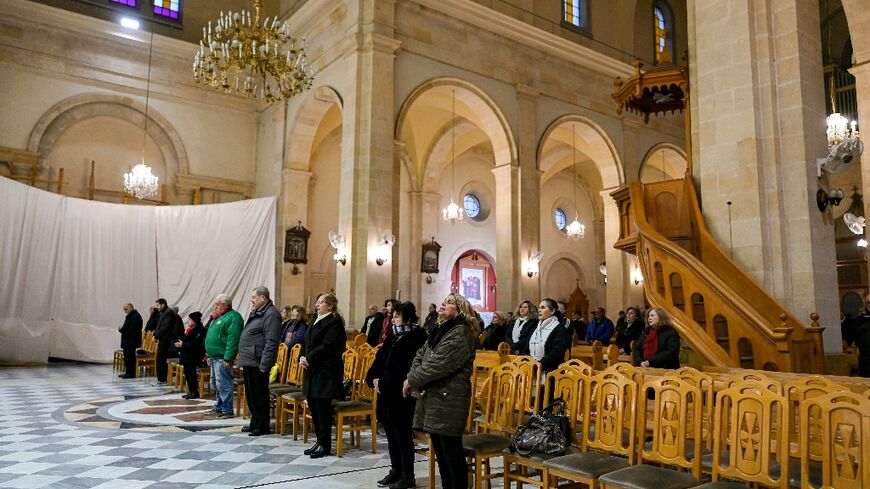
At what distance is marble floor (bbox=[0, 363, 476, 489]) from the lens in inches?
191

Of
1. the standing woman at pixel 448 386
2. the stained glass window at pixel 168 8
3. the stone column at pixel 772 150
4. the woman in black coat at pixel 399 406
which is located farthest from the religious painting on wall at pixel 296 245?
the standing woman at pixel 448 386

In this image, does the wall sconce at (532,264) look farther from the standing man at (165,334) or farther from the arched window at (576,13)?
the standing man at (165,334)

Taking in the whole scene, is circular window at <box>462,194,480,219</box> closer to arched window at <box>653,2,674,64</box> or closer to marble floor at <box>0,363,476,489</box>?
arched window at <box>653,2,674,64</box>

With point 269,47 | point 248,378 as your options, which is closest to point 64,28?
point 269,47

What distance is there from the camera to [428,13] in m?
13.7

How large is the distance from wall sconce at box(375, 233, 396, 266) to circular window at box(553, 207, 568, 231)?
11.6 meters

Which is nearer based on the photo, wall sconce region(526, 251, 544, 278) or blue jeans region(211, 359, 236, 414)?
blue jeans region(211, 359, 236, 414)

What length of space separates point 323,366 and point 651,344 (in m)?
2.95

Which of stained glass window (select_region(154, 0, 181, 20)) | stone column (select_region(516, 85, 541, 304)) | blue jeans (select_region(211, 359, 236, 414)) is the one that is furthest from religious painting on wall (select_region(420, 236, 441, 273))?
blue jeans (select_region(211, 359, 236, 414))

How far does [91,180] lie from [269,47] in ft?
24.1

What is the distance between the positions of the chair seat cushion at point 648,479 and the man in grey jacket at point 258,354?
3.92 metres

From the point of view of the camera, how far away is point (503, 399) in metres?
4.70

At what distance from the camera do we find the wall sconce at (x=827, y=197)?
701cm

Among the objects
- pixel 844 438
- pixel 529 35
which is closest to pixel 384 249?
pixel 529 35
